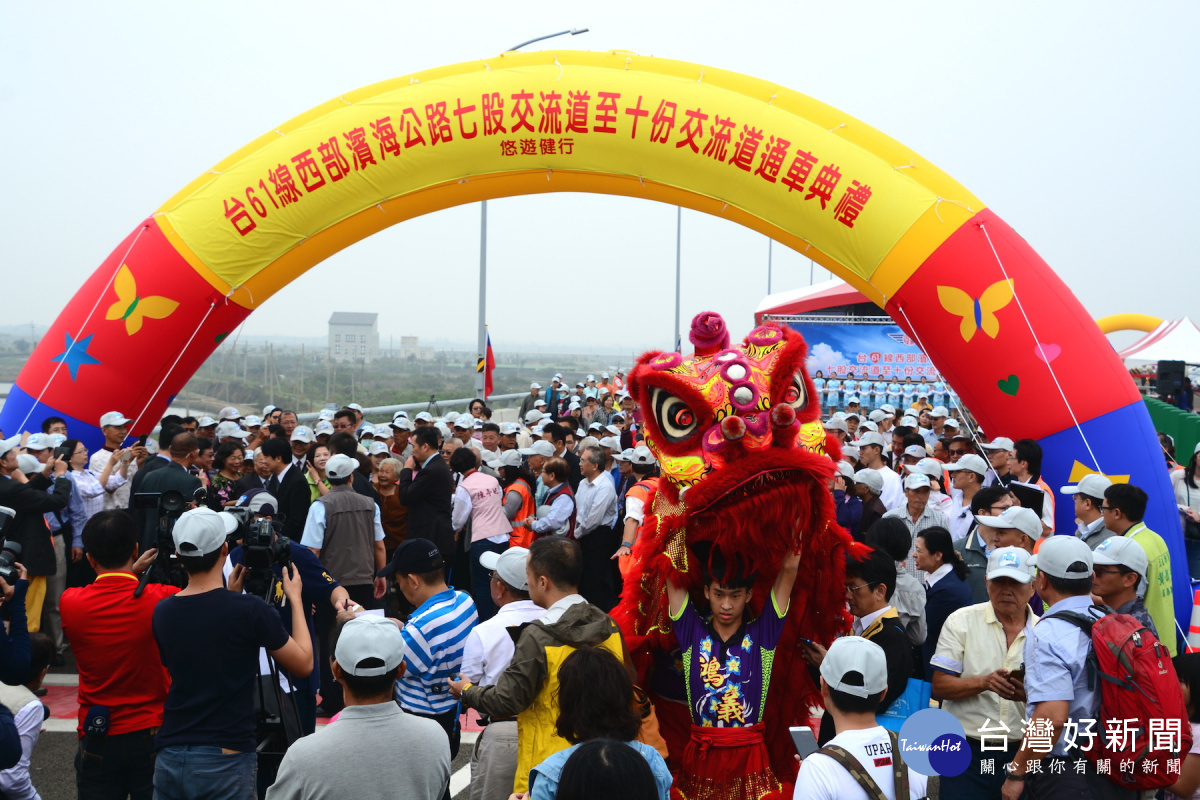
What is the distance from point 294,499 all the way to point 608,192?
407 cm

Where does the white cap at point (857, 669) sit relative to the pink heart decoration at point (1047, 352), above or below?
below

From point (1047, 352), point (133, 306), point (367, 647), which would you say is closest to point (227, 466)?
point (133, 306)

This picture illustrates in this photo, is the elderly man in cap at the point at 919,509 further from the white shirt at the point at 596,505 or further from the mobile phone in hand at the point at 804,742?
the mobile phone in hand at the point at 804,742

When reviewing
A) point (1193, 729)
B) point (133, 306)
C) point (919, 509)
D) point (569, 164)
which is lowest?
point (1193, 729)

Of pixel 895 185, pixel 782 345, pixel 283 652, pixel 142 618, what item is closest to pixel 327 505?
pixel 142 618

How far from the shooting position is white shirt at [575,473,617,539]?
7.19 meters

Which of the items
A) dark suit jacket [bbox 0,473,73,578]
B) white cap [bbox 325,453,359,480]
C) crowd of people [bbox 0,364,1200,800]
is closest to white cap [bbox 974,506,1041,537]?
crowd of people [bbox 0,364,1200,800]

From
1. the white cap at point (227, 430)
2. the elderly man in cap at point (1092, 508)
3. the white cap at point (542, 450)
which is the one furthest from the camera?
the white cap at point (227, 430)

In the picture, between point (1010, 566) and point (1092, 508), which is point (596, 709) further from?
point (1092, 508)

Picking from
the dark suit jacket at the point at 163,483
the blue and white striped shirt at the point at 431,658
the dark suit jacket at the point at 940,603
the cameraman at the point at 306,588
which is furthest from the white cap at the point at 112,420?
the dark suit jacket at the point at 940,603

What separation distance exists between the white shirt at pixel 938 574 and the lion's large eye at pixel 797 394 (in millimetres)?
1382

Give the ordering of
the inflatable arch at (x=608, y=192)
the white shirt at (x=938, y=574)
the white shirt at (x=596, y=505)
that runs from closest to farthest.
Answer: the white shirt at (x=938, y=574)
the white shirt at (x=596, y=505)
the inflatable arch at (x=608, y=192)

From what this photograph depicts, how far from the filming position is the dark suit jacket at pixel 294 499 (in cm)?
679

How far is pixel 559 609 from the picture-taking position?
337cm
